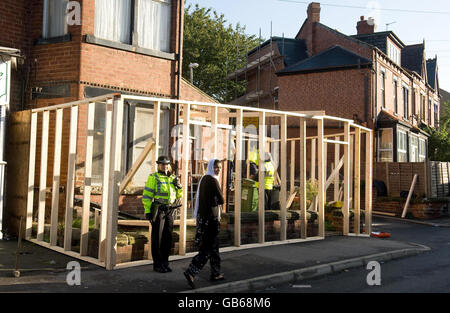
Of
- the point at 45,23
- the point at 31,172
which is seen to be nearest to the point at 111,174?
the point at 31,172

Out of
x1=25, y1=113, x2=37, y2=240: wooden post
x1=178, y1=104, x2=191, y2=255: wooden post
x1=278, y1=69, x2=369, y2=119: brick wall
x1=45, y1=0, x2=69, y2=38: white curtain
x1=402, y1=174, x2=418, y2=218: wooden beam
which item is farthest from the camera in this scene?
x1=278, y1=69, x2=369, y2=119: brick wall

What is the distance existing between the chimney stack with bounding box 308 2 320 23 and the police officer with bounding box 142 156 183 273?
79.8 feet

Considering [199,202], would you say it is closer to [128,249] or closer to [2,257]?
[128,249]

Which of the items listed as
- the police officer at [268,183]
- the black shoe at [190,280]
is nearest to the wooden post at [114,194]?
the black shoe at [190,280]

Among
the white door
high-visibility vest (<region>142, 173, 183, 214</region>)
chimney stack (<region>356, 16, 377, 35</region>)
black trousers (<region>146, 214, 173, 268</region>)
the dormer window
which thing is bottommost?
black trousers (<region>146, 214, 173, 268</region>)

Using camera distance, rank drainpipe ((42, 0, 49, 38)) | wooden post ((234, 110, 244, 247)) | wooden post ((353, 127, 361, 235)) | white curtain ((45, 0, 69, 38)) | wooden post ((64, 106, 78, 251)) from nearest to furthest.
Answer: wooden post ((64, 106, 78, 251))
wooden post ((234, 110, 244, 247))
white curtain ((45, 0, 69, 38))
drainpipe ((42, 0, 49, 38))
wooden post ((353, 127, 361, 235))

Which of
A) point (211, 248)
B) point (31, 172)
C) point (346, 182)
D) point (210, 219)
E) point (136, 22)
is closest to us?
point (211, 248)

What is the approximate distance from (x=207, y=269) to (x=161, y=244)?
0.92 meters

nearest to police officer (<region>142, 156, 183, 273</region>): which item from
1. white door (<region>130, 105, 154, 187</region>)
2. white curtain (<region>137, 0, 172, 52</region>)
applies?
white door (<region>130, 105, 154, 187</region>)

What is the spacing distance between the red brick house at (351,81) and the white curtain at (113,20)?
1504 centimetres

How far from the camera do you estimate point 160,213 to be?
24.6 feet

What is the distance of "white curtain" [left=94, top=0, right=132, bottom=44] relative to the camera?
36.7 feet

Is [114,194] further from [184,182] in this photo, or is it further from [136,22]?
[136,22]

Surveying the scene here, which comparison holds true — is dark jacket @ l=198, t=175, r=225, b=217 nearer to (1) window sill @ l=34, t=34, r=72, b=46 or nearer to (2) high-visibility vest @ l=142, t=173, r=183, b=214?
(2) high-visibility vest @ l=142, t=173, r=183, b=214
